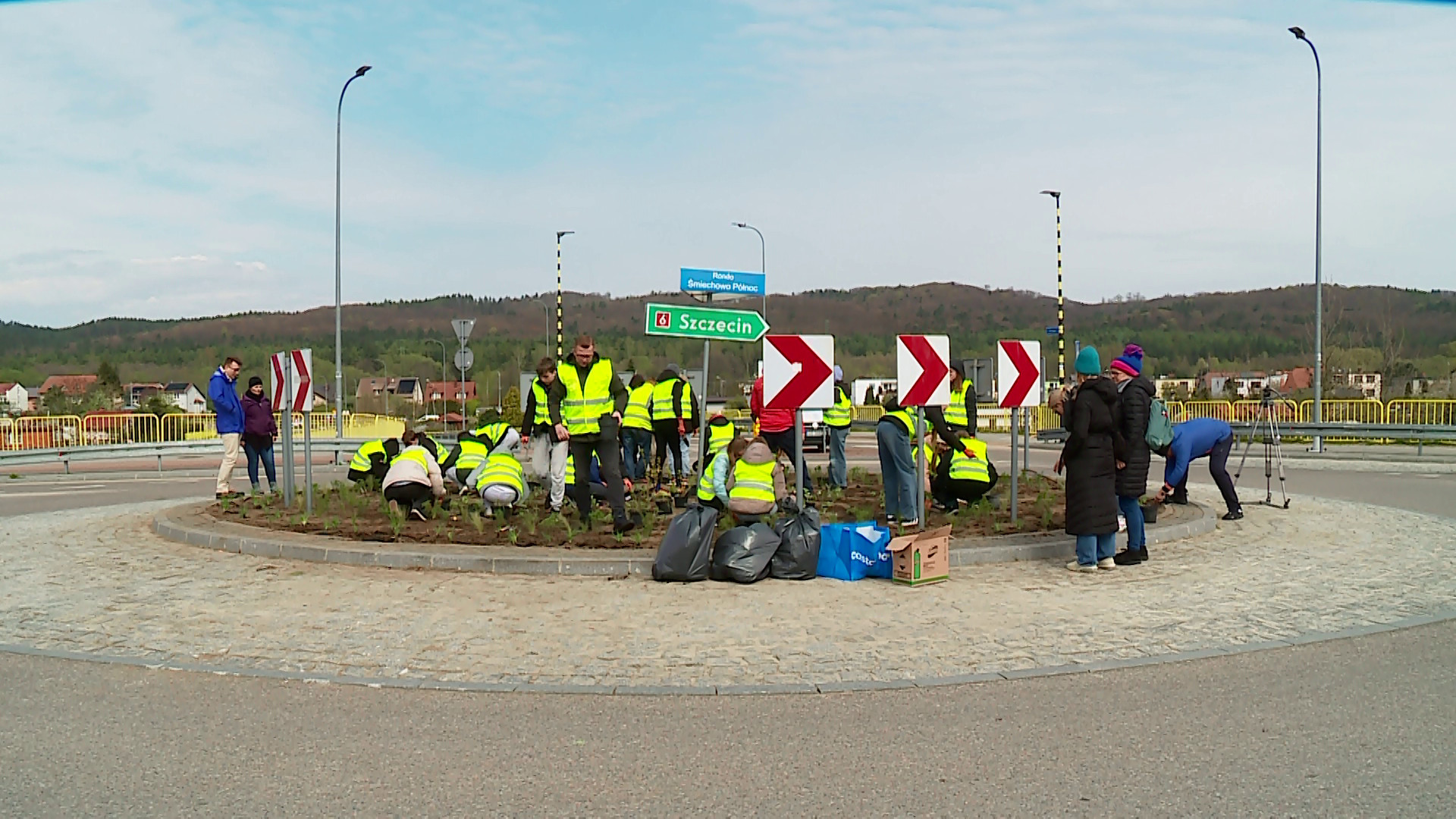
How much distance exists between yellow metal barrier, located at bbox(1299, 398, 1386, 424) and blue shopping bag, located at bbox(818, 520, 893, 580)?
29188mm

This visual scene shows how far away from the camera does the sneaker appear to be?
980cm

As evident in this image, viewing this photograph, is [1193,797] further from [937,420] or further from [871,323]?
[871,323]

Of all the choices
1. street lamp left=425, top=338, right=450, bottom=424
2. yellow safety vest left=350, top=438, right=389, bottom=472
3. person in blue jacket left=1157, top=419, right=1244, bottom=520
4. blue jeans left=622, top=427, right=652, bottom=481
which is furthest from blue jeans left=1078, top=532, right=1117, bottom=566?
street lamp left=425, top=338, right=450, bottom=424

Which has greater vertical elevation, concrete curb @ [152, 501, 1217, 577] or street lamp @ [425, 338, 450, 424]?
street lamp @ [425, 338, 450, 424]

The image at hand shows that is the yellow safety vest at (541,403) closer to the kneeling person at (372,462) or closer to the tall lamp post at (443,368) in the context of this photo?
the kneeling person at (372,462)

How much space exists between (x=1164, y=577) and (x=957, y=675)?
3.66 metres

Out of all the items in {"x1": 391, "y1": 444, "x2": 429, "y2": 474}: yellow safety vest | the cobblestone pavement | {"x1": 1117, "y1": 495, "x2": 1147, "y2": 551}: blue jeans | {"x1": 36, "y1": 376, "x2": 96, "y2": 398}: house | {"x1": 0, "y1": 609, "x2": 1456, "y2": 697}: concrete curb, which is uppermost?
{"x1": 36, "y1": 376, "x2": 96, "y2": 398}: house

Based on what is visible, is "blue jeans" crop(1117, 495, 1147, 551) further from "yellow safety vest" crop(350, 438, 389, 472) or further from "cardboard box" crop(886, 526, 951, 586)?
"yellow safety vest" crop(350, 438, 389, 472)

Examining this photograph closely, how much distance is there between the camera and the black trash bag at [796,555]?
9.16 m

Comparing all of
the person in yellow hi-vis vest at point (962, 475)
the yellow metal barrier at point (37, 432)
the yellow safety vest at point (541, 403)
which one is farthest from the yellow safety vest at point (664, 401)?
the yellow metal barrier at point (37, 432)

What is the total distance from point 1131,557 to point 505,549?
17.9 feet

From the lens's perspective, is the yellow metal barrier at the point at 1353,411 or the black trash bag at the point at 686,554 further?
the yellow metal barrier at the point at 1353,411

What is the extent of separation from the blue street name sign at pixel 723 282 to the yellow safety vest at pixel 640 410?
165cm

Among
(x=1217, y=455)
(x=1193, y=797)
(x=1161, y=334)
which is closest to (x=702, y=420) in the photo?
(x=1217, y=455)
